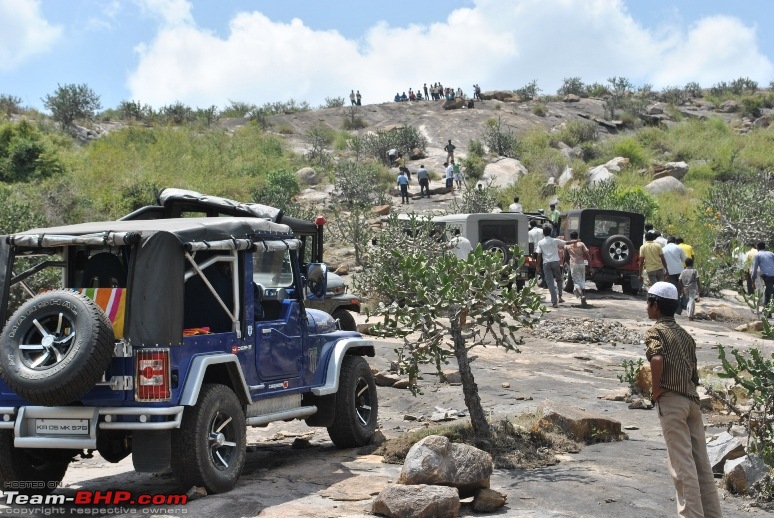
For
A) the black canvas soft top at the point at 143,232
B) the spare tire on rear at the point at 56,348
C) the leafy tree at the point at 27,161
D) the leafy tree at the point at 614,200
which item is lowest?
the spare tire on rear at the point at 56,348

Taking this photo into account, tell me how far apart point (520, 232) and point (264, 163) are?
20960 millimetres

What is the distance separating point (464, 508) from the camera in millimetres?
7664

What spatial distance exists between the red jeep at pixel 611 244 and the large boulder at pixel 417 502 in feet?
59.4

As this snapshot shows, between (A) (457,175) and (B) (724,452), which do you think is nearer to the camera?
(B) (724,452)

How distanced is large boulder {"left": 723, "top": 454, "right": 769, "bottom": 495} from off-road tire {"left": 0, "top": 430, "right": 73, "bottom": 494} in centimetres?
534

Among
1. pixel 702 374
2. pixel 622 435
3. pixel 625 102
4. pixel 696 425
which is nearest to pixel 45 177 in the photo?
pixel 702 374

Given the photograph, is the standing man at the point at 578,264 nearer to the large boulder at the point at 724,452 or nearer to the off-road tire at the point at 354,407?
the off-road tire at the point at 354,407

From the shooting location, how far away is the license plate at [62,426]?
738 centimetres

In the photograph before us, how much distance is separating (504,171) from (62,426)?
1608 inches

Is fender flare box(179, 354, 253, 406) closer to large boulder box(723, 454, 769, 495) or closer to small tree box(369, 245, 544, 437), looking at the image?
small tree box(369, 245, 544, 437)

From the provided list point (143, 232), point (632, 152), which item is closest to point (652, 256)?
point (143, 232)

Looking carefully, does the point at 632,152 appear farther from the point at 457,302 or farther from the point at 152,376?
the point at 152,376

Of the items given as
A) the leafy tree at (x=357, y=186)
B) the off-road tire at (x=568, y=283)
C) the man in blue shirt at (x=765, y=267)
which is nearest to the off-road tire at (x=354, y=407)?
the man in blue shirt at (x=765, y=267)

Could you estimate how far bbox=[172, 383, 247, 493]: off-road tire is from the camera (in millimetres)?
7586
